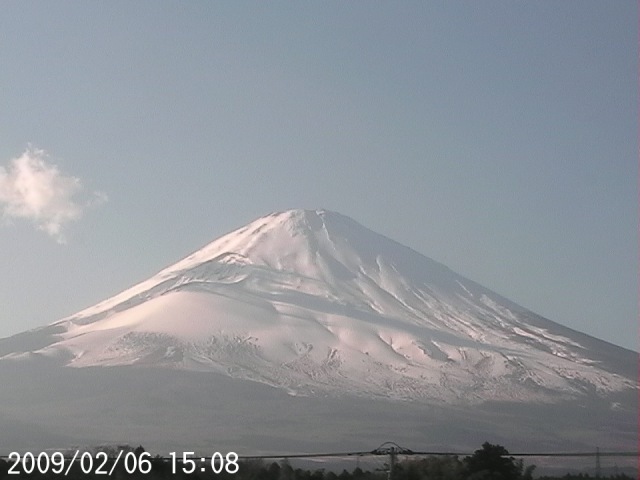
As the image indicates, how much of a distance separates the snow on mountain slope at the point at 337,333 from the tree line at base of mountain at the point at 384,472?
136 feet

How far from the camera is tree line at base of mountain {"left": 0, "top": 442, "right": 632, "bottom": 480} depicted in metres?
21.9

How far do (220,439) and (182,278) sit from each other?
34.6 meters

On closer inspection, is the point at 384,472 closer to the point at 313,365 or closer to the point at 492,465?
the point at 492,465

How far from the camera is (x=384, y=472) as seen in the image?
24.6 meters

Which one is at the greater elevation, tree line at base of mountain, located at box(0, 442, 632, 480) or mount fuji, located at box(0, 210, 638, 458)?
mount fuji, located at box(0, 210, 638, 458)

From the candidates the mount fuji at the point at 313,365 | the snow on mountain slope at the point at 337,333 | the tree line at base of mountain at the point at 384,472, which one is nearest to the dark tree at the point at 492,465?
the tree line at base of mountain at the point at 384,472

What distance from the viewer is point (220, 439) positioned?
188 feet

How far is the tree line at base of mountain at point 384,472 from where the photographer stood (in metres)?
21.9

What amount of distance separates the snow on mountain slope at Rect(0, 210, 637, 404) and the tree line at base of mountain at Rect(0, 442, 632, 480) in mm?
41356

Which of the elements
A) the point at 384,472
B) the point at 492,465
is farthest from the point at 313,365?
the point at 492,465

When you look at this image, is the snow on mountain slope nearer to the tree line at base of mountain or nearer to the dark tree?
the tree line at base of mountain

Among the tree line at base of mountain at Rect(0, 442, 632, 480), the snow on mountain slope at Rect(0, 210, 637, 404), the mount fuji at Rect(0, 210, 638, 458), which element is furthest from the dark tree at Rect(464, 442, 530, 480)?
the snow on mountain slope at Rect(0, 210, 637, 404)

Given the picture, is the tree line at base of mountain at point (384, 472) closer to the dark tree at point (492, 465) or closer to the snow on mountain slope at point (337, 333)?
the dark tree at point (492, 465)

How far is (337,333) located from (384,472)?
5125 centimetres
